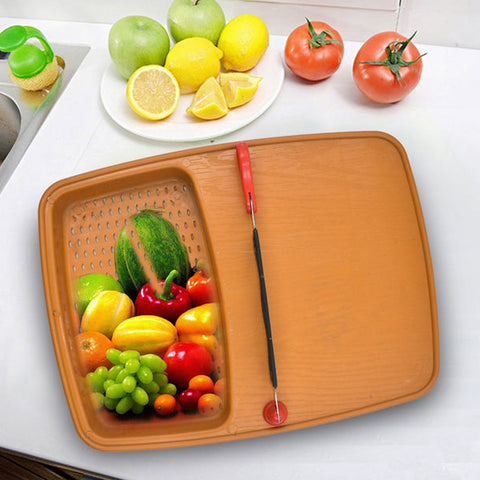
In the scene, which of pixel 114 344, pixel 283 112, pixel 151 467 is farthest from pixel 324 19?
pixel 151 467

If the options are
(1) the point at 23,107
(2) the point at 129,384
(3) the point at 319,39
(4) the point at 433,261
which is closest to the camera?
(2) the point at 129,384

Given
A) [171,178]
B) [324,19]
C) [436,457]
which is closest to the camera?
[436,457]

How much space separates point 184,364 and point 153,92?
46 cm

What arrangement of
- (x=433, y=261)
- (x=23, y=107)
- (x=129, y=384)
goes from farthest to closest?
1. (x=23, y=107)
2. (x=433, y=261)
3. (x=129, y=384)

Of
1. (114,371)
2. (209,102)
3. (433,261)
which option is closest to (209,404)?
(114,371)

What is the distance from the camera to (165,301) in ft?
2.33

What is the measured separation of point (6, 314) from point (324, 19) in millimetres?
763

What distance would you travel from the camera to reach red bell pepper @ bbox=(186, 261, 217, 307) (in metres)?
0.71

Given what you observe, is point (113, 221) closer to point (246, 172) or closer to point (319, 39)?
point (246, 172)

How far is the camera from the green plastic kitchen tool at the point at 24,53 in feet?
2.94

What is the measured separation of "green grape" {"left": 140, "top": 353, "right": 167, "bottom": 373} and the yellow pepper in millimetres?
56

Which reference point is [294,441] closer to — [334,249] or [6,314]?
[334,249]

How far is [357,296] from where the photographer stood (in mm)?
654

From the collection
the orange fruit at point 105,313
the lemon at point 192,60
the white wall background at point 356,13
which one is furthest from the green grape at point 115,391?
the white wall background at point 356,13
